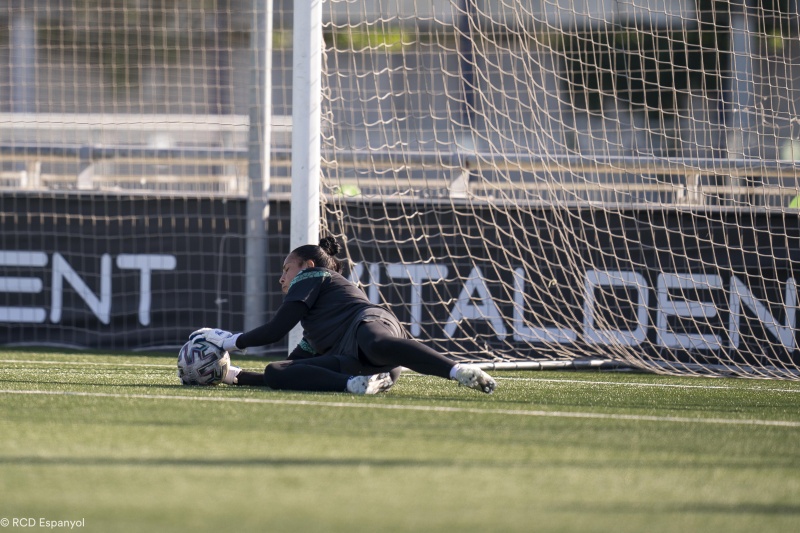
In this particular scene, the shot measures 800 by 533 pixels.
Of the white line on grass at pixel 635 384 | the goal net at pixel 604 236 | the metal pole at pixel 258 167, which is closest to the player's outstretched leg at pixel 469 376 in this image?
the white line on grass at pixel 635 384

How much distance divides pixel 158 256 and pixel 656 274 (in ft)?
12.5

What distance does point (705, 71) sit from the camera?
25.3 feet

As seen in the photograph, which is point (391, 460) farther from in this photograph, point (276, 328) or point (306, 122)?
point (306, 122)

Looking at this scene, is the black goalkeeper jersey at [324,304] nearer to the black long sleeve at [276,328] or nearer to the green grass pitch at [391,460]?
the black long sleeve at [276,328]

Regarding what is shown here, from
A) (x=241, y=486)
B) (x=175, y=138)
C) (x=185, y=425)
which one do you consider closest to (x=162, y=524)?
(x=241, y=486)

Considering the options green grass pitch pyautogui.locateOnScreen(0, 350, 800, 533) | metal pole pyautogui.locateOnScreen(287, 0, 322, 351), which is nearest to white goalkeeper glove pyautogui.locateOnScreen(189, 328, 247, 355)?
green grass pitch pyautogui.locateOnScreen(0, 350, 800, 533)

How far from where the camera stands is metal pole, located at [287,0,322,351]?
693 cm

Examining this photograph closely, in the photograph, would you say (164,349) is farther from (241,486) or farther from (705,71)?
(241,486)

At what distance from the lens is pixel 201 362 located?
5.49 m

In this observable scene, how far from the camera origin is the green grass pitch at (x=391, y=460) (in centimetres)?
270

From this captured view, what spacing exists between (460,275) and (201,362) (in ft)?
10.4

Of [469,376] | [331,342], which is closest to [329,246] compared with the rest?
[331,342]

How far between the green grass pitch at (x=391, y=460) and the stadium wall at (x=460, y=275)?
7.71 feet

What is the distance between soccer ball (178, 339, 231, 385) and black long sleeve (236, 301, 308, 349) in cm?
13
